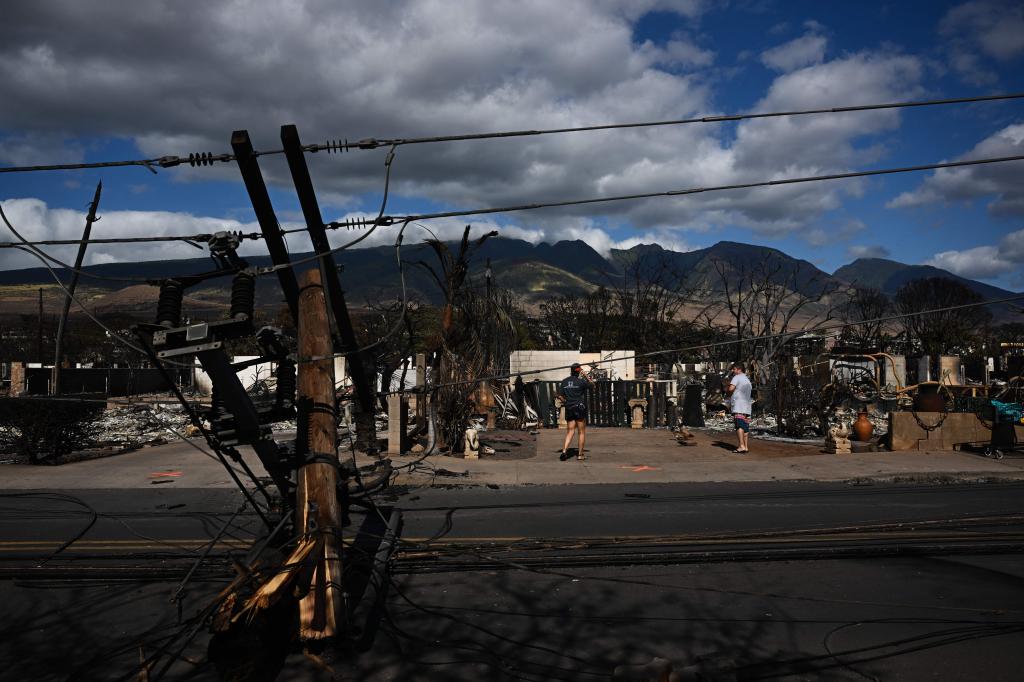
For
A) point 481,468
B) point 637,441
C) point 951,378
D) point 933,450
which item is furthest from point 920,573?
point 951,378

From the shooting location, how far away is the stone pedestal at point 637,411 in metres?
19.5

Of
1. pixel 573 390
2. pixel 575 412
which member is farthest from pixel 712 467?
pixel 573 390

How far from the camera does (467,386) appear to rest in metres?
13.9

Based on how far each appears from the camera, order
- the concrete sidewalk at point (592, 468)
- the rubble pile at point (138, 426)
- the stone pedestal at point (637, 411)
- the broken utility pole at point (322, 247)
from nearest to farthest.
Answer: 1. the broken utility pole at point (322, 247)
2. the concrete sidewalk at point (592, 468)
3. the rubble pile at point (138, 426)
4. the stone pedestal at point (637, 411)

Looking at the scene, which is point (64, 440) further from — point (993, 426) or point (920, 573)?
point (993, 426)

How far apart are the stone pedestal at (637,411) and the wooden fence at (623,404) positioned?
19 cm

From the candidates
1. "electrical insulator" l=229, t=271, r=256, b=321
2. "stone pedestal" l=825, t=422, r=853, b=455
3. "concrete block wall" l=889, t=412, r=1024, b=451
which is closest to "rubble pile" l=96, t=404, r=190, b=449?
"electrical insulator" l=229, t=271, r=256, b=321

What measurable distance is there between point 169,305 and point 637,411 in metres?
15.9

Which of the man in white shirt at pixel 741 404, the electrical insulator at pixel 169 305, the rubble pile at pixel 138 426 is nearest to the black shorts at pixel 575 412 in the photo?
the man in white shirt at pixel 741 404

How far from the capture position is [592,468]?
12383 mm

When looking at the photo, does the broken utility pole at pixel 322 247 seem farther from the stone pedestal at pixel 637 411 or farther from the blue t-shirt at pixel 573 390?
the stone pedestal at pixel 637 411

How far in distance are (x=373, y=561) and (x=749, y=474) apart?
7.43 meters

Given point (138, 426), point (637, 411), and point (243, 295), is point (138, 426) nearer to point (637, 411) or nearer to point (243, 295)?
point (637, 411)

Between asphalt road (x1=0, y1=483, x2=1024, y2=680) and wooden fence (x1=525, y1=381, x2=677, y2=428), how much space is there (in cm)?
1034
